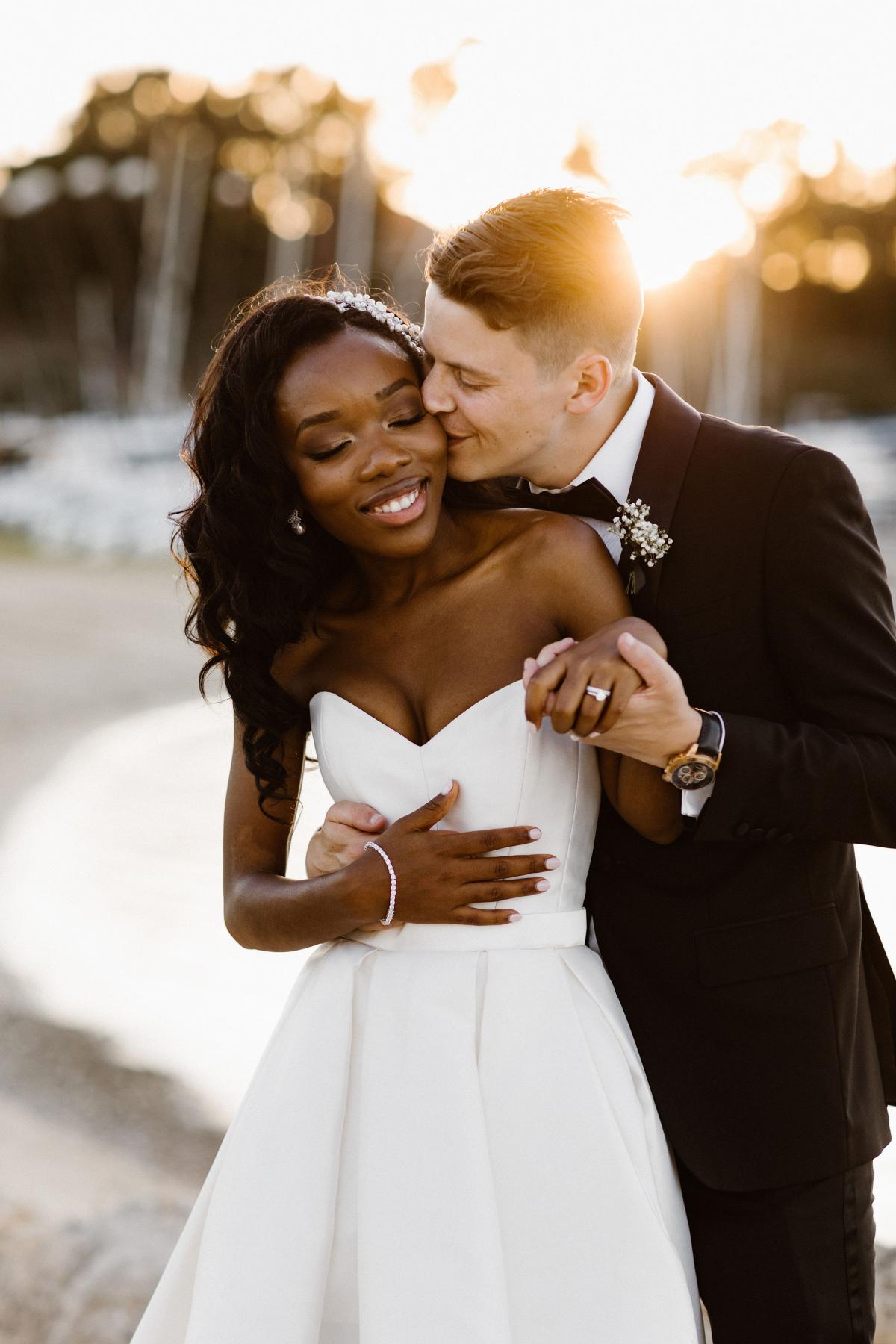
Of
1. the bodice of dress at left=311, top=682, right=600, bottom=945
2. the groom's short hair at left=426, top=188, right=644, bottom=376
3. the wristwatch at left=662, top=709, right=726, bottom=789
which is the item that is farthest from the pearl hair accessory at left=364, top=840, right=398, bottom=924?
the groom's short hair at left=426, top=188, right=644, bottom=376

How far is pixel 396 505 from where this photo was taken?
265 centimetres

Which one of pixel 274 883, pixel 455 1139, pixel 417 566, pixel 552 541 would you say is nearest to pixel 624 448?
pixel 552 541

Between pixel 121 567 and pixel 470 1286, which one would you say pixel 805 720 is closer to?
pixel 470 1286

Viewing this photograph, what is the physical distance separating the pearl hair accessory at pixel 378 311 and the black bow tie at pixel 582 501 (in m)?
0.38

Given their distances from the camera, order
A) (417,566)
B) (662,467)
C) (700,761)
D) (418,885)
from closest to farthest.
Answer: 1. (700,761)
2. (418,885)
3. (662,467)
4. (417,566)

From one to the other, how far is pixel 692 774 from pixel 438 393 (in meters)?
0.90

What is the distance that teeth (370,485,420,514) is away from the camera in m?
2.65

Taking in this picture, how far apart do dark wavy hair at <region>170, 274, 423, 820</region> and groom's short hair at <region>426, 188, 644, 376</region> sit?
0.68 feet

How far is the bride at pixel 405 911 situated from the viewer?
7.77ft

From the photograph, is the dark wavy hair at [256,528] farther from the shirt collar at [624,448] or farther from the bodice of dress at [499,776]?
the shirt collar at [624,448]

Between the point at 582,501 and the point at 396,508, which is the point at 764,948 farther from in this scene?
the point at 396,508

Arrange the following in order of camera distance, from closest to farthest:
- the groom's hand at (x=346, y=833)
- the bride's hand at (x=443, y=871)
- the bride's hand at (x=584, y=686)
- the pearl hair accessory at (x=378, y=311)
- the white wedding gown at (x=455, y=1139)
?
the bride's hand at (x=584, y=686), the white wedding gown at (x=455, y=1139), the bride's hand at (x=443, y=871), the groom's hand at (x=346, y=833), the pearl hair accessory at (x=378, y=311)

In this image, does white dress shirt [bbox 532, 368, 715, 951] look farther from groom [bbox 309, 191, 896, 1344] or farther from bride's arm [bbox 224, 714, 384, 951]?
bride's arm [bbox 224, 714, 384, 951]

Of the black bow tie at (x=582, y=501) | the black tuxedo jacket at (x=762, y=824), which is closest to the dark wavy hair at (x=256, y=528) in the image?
the black bow tie at (x=582, y=501)
